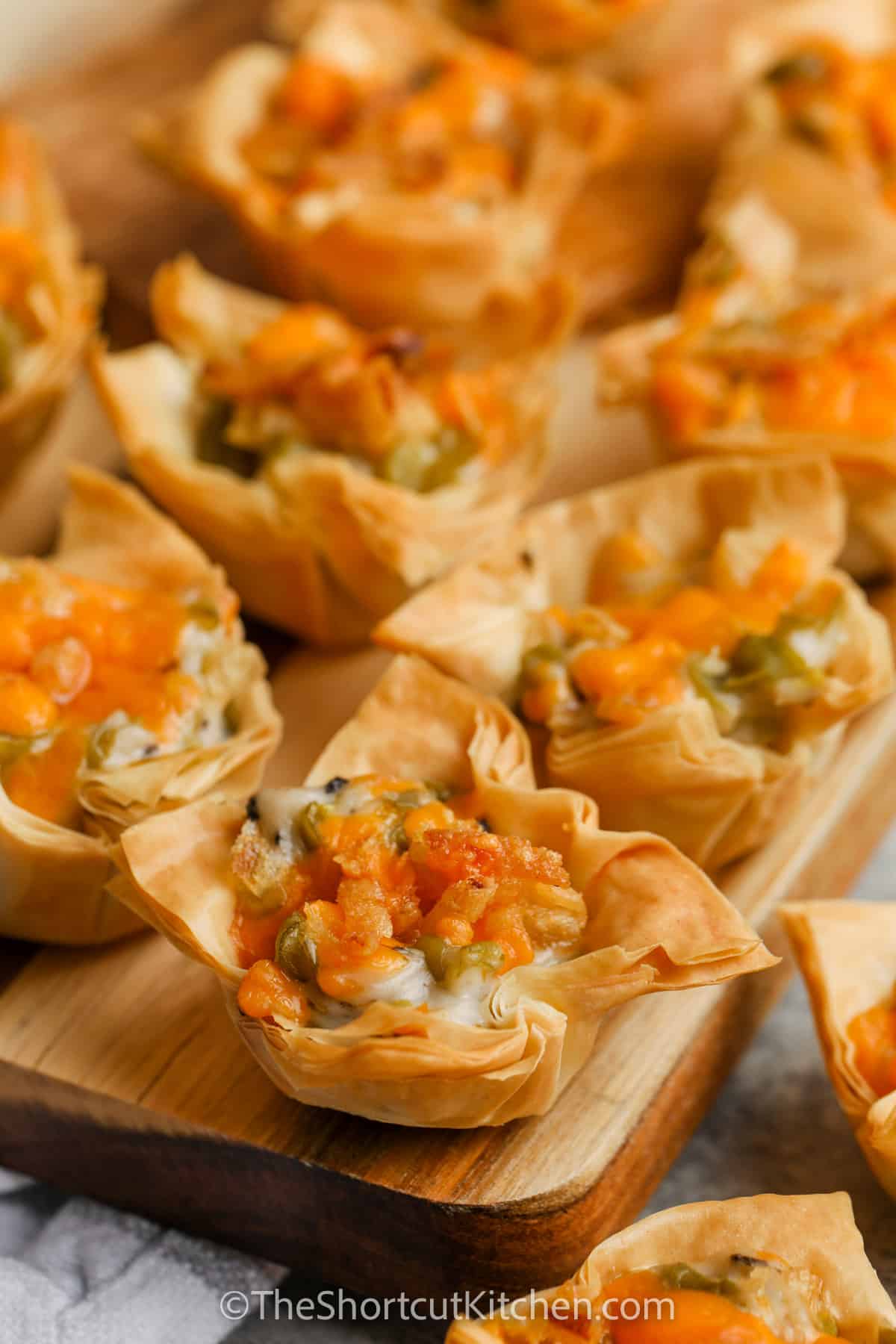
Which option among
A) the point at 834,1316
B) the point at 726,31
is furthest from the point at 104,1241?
the point at 726,31

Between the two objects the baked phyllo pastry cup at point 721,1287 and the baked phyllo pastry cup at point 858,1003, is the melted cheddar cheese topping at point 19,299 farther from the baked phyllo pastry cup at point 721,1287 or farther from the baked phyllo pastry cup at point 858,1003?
the baked phyllo pastry cup at point 721,1287

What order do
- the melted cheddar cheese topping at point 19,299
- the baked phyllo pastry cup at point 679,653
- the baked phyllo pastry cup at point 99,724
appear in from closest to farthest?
the baked phyllo pastry cup at point 99,724 < the baked phyllo pastry cup at point 679,653 < the melted cheddar cheese topping at point 19,299

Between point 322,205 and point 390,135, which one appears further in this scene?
point 390,135

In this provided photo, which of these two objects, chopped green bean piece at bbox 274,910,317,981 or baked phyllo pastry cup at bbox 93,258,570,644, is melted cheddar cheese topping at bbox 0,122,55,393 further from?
chopped green bean piece at bbox 274,910,317,981

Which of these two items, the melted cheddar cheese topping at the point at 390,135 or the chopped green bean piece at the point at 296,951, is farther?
the melted cheddar cheese topping at the point at 390,135

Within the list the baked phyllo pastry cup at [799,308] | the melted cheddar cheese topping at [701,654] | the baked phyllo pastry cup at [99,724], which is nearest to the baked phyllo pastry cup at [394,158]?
the baked phyllo pastry cup at [799,308]

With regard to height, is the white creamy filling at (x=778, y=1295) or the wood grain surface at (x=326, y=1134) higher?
the white creamy filling at (x=778, y=1295)

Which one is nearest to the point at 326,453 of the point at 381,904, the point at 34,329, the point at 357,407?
the point at 357,407

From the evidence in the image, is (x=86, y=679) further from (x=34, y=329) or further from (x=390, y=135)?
(x=390, y=135)
